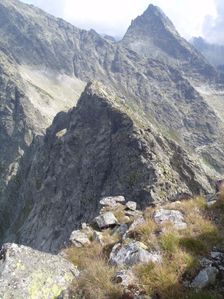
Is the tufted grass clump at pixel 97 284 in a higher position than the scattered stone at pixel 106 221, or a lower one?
higher

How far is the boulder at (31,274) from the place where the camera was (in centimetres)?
1361

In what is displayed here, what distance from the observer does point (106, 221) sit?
75.5ft

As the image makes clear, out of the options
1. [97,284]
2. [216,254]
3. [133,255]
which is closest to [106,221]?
[133,255]

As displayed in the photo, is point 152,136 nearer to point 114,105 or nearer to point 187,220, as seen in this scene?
point 114,105

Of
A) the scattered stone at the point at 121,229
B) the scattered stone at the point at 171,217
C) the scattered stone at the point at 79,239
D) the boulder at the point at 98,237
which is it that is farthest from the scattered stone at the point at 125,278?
the scattered stone at the point at 79,239

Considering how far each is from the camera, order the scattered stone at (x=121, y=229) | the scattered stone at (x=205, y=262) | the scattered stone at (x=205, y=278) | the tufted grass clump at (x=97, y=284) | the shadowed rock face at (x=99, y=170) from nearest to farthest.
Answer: the tufted grass clump at (x=97, y=284) → the scattered stone at (x=205, y=278) → the scattered stone at (x=205, y=262) → the scattered stone at (x=121, y=229) → the shadowed rock face at (x=99, y=170)

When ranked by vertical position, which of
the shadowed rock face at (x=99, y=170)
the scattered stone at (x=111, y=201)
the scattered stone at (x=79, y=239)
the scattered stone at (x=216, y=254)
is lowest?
the shadowed rock face at (x=99, y=170)

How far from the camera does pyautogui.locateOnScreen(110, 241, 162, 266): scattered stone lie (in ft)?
48.8

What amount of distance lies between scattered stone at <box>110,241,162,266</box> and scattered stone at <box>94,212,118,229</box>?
6257 mm

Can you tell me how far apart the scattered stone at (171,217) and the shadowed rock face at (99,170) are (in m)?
47.6

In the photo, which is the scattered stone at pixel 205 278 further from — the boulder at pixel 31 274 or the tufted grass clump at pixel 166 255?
the boulder at pixel 31 274

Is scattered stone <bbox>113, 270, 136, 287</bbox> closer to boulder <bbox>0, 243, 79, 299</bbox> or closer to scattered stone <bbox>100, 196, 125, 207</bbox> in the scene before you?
boulder <bbox>0, 243, 79, 299</bbox>

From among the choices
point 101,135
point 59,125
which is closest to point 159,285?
point 101,135

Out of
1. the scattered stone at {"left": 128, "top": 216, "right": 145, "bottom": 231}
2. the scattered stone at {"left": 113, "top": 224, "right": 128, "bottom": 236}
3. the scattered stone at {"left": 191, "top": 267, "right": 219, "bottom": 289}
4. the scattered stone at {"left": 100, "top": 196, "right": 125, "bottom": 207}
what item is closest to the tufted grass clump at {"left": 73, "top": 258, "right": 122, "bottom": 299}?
the scattered stone at {"left": 191, "top": 267, "right": 219, "bottom": 289}
